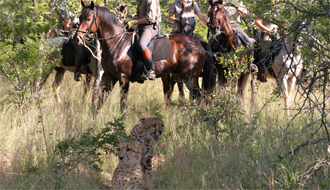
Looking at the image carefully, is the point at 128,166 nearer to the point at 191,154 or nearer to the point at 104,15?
the point at 191,154

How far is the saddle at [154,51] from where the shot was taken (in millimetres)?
9000

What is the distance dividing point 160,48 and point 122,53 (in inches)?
35.5

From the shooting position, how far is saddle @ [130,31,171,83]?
9.00m

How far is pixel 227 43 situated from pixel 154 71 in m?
1.99

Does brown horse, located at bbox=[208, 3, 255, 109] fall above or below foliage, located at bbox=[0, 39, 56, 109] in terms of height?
above

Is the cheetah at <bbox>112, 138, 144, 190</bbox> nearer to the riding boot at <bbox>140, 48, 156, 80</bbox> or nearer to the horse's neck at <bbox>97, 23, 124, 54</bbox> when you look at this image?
the riding boot at <bbox>140, 48, 156, 80</bbox>

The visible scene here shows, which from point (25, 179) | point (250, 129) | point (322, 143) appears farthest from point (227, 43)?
point (25, 179)

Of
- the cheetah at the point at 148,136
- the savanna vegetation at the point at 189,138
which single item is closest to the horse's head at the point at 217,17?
the savanna vegetation at the point at 189,138

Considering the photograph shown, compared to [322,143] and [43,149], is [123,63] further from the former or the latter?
[322,143]

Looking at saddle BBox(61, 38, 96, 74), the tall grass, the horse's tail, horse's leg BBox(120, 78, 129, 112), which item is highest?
saddle BBox(61, 38, 96, 74)

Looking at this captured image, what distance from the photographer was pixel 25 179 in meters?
5.48

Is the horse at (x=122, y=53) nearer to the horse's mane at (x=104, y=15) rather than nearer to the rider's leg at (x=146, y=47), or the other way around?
the horse's mane at (x=104, y=15)

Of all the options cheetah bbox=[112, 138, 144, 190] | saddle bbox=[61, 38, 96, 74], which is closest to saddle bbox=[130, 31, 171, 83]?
saddle bbox=[61, 38, 96, 74]

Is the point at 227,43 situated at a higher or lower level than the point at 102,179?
higher
